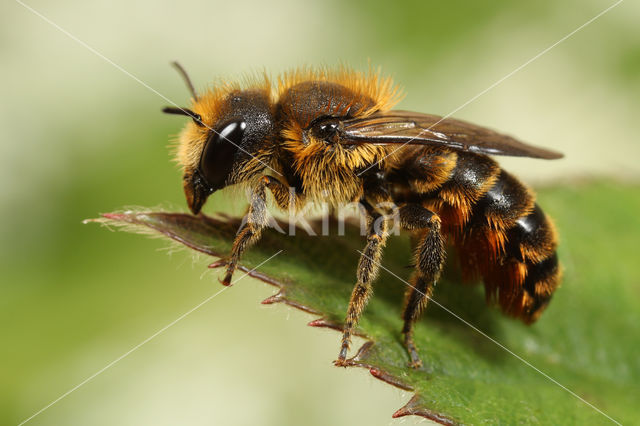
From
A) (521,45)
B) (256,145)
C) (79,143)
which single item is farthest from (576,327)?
(79,143)

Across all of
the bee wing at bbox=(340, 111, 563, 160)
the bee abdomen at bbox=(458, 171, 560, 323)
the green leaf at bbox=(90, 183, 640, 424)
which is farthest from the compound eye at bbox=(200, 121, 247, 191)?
the bee abdomen at bbox=(458, 171, 560, 323)

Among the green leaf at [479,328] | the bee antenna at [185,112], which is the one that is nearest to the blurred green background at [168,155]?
the green leaf at [479,328]

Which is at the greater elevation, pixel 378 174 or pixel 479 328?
pixel 378 174

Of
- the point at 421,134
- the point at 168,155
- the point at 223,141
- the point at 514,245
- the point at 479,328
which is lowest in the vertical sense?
the point at 479,328

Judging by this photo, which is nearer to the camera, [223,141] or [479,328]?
[223,141]

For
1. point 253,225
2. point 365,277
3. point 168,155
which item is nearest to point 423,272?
point 365,277

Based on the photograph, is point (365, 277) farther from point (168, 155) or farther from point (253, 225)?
point (168, 155)

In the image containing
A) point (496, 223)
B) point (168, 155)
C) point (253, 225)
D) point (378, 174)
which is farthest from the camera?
point (168, 155)

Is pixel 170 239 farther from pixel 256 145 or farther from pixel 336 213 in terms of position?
pixel 336 213

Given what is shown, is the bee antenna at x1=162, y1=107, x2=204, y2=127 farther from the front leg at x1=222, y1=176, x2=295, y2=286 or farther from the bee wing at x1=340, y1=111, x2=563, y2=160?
the bee wing at x1=340, y1=111, x2=563, y2=160
